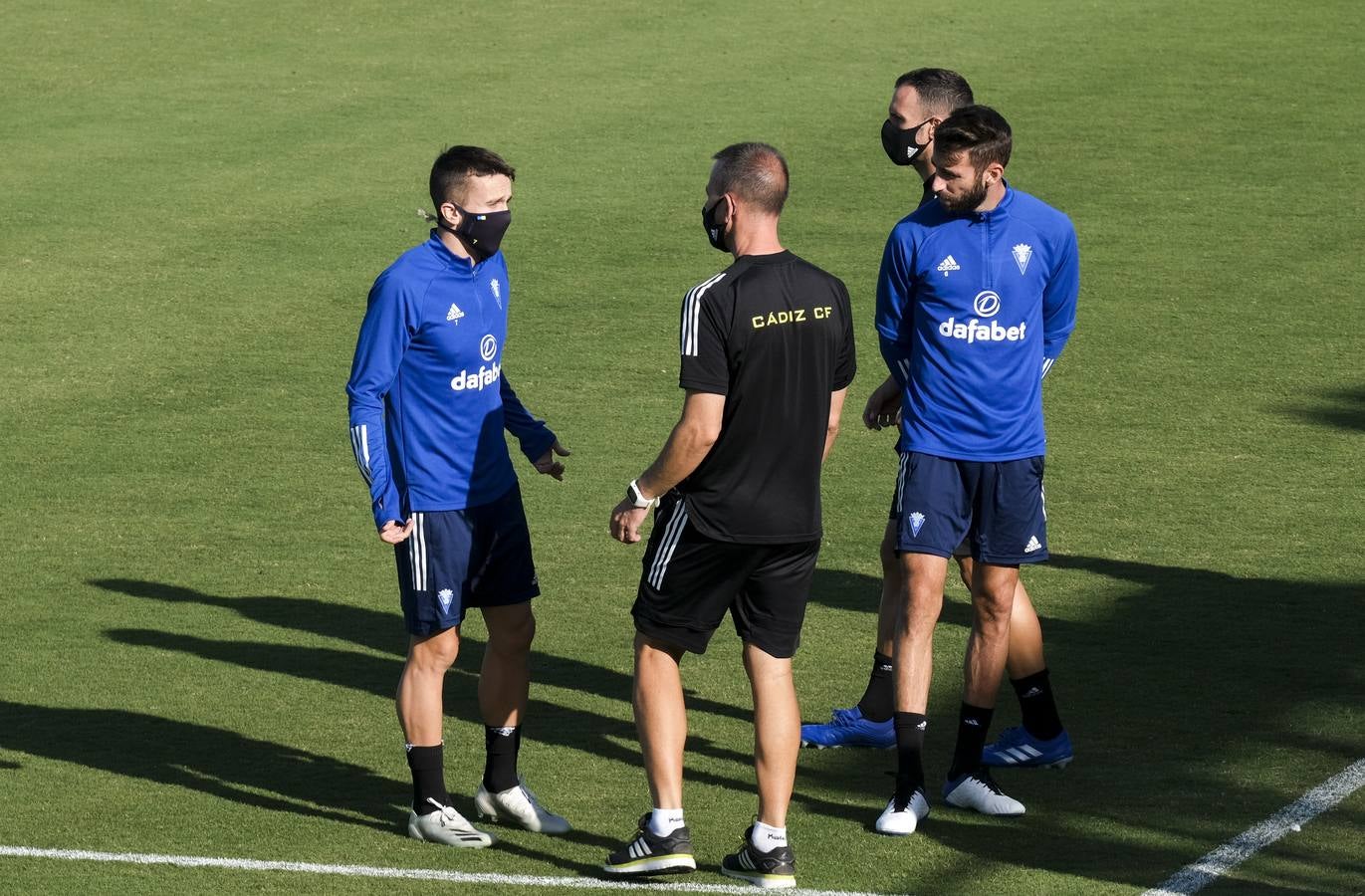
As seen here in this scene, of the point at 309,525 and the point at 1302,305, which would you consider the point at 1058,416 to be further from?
the point at 309,525

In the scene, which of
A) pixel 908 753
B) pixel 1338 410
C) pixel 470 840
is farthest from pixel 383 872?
pixel 1338 410

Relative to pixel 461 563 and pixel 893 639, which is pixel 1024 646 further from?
pixel 461 563

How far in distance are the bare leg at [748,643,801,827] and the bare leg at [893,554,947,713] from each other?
0.57 m

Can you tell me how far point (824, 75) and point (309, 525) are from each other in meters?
11.2

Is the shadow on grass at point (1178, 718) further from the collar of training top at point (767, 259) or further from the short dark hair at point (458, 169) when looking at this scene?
the short dark hair at point (458, 169)

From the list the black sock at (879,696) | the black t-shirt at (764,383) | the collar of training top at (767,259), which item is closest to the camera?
the black t-shirt at (764,383)

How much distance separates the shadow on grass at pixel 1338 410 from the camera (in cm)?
1112

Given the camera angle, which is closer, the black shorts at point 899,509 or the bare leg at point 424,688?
the bare leg at point 424,688

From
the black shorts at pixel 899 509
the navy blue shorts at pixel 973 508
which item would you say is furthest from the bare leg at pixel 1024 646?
the navy blue shorts at pixel 973 508

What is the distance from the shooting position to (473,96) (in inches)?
742

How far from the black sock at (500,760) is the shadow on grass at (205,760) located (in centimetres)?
33

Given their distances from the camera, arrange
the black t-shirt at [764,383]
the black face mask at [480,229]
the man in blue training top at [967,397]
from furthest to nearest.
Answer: the man in blue training top at [967,397]
the black face mask at [480,229]
the black t-shirt at [764,383]

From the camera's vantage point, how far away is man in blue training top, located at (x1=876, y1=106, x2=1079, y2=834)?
6148 millimetres

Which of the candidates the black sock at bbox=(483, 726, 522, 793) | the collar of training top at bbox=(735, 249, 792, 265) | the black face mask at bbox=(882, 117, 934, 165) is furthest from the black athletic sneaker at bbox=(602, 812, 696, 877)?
the black face mask at bbox=(882, 117, 934, 165)
